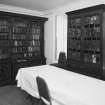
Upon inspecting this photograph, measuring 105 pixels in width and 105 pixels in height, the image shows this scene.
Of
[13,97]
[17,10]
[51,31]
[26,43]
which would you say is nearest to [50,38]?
[51,31]

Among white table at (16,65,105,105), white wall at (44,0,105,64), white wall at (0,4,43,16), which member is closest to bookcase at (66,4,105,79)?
white wall at (44,0,105,64)

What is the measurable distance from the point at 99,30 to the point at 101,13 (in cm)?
42

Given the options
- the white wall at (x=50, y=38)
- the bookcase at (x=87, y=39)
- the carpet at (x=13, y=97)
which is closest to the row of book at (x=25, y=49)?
the white wall at (x=50, y=38)

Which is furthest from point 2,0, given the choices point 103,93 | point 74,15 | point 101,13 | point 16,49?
point 103,93

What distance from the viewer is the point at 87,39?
356 centimetres

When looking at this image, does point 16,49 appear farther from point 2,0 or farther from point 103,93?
point 103,93

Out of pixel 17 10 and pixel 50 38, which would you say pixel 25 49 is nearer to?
pixel 50 38

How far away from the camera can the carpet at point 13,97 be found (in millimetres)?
2988

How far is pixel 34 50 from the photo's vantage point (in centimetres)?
501

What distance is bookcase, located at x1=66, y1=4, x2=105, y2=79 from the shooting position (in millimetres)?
3186

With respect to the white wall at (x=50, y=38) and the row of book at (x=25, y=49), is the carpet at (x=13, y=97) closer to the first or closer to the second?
the row of book at (x=25, y=49)

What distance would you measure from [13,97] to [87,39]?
253 cm

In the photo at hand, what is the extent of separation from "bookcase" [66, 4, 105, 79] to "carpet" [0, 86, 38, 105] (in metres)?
1.38

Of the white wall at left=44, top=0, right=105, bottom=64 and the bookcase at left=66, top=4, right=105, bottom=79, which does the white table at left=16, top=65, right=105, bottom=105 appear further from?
the white wall at left=44, top=0, right=105, bottom=64
